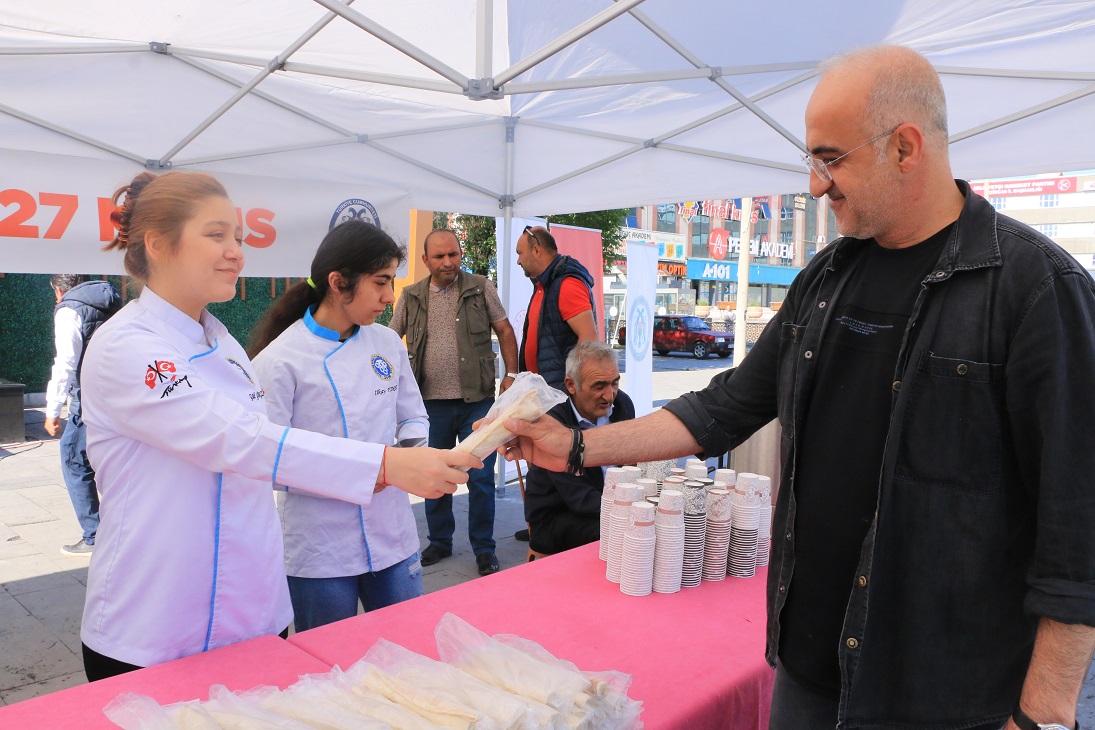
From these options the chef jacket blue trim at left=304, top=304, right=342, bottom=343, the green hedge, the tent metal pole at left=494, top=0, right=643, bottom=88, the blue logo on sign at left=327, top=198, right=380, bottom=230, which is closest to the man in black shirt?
the chef jacket blue trim at left=304, top=304, right=342, bottom=343

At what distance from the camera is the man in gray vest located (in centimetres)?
502

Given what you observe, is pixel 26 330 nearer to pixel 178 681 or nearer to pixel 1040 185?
pixel 178 681

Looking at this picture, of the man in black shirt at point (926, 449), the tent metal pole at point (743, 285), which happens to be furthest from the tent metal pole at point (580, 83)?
the tent metal pole at point (743, 285)

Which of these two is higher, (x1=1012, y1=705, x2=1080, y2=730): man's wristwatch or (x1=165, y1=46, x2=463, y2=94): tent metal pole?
(x1=165, y1=46, x2=463, y2=94): tent metal pole

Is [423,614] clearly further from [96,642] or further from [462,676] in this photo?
[96,642]

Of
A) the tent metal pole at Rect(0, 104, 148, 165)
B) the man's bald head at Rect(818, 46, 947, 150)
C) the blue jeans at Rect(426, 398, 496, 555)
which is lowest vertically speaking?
the blue jeans at Rect(426, 398, 496, 555)

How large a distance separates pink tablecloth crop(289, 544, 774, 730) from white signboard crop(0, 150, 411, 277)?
2.18 meters

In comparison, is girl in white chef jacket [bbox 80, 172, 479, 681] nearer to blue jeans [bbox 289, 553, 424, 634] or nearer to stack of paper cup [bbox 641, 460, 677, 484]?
blue jeans [bbox 289, 553, 424, 634]

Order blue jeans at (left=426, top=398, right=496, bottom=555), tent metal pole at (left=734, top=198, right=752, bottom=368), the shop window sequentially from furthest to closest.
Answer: the shop window < tent metal pole at (left=734, top=198, right=752, bottom=368) < blue jeans at (left=426, top=398, right=496, bottom=555)

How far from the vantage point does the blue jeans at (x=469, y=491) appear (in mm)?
4973

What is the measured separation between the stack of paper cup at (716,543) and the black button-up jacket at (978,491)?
1.09 metres

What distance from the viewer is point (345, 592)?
244cm

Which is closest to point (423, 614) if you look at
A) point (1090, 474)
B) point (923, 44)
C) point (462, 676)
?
point (462, 676)

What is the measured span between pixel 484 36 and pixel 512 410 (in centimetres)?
225
